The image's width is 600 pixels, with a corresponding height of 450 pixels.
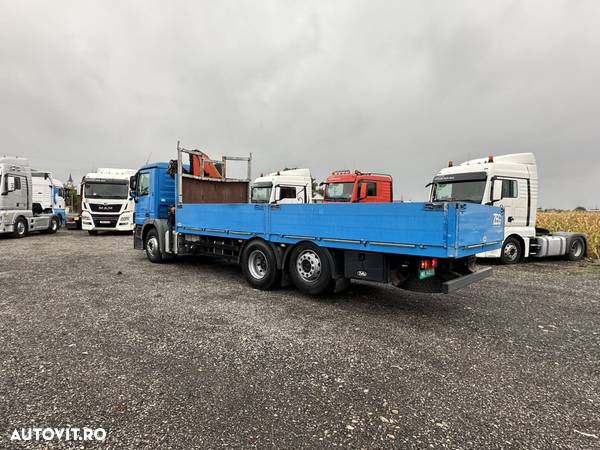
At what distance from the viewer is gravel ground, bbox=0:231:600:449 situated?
2484 mm

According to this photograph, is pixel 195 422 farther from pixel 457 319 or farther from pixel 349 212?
pixel 457 319

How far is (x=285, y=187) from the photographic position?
48.2 ft

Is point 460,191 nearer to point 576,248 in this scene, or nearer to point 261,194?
point 576,248

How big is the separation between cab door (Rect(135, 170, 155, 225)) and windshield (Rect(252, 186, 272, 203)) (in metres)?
5.83

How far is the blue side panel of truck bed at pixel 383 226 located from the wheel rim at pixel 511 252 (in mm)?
5457

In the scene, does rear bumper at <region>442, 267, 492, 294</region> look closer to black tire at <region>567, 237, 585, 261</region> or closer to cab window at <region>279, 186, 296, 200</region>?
black tire at <region>567, 237, 585, 261</region>

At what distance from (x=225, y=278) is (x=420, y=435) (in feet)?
18.7

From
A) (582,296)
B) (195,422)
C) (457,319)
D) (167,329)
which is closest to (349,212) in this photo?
(457,319)

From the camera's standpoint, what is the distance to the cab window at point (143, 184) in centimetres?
931

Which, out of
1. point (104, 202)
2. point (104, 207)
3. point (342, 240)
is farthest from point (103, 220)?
point (342, 240)

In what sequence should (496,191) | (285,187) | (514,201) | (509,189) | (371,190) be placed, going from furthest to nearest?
1. (285,187)
2. (371,190)
3. (514,201)
4. (509,189)
5. (496,191)

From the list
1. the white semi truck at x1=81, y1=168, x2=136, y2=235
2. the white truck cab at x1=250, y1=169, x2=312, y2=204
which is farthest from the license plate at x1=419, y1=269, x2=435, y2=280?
the white semi truck at x1=81, y1=168, x2=136, y2=235

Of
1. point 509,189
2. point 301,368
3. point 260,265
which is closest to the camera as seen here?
point 301,368

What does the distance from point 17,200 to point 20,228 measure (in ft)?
4.37
